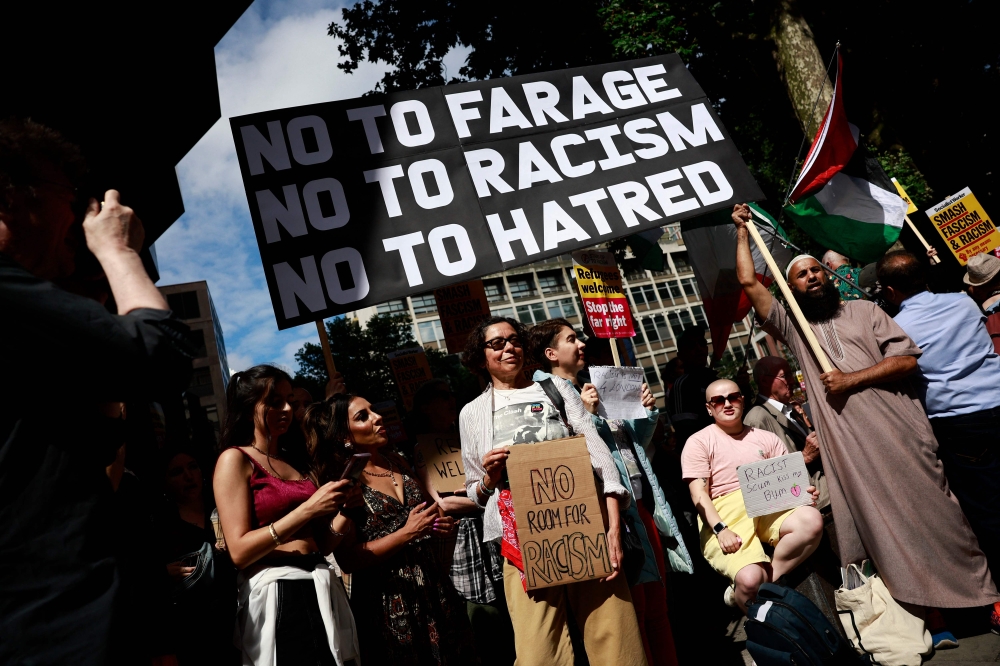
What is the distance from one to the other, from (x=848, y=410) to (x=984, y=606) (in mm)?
1421

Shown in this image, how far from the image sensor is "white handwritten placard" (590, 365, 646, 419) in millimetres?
4059

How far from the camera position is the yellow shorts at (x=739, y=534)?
3965mm

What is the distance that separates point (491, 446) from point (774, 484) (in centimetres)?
172

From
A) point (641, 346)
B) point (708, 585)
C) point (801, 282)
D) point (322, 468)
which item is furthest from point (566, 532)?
point (641, 346)

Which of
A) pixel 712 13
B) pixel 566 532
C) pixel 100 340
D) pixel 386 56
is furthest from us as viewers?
pixel 386 56

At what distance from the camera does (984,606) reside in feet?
13.3

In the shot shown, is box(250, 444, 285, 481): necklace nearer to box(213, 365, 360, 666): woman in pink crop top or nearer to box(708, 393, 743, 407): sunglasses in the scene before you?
box(213, 365, 360, 666): woman in pink crop top

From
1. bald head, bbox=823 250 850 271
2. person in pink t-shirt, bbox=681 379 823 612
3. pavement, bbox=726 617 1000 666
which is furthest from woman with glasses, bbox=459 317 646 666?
bald head, bbox=823 250 850 271

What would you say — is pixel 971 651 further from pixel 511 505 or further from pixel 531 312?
pixel 531 312

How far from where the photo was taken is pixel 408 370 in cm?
823

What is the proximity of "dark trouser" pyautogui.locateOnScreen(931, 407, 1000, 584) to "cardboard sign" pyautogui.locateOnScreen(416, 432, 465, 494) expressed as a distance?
3.19 meters

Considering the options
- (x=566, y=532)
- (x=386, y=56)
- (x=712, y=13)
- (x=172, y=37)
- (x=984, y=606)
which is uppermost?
(x=386, y=56)

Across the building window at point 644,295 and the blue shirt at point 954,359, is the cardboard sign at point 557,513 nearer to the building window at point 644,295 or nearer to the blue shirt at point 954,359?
the blue shirt at point 954,359

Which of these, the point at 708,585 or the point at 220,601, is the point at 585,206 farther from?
the point at 708,585
